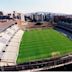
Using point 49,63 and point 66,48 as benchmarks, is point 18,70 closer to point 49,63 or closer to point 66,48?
point 49,63

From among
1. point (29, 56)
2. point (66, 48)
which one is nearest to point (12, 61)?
point (29, 56)

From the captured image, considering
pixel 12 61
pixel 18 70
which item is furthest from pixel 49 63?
pixel 12 61

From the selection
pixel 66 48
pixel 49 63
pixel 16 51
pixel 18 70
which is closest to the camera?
pixel 18 70

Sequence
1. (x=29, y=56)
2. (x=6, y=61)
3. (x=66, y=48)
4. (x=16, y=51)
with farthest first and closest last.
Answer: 1. (x=66, y=48)
2. (x=16, y=51)
3. (x=29, y=56)
4. (x=6, y=61)

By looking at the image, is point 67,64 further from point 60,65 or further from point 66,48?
point 66,48

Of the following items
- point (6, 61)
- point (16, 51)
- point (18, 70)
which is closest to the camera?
point (18, 70)

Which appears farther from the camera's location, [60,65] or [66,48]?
[66,48]

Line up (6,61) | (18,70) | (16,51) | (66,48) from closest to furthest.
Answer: (18,70) < (6,61) < (16,51) < (66,48)

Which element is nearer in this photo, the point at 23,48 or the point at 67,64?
the point at 67,64
